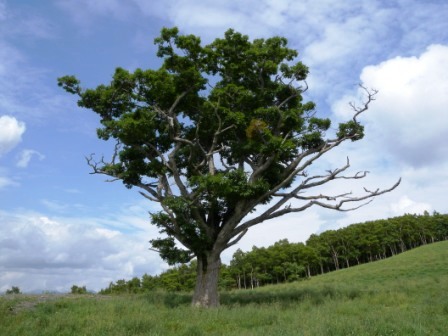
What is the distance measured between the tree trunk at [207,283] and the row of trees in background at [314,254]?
5961 centimetres

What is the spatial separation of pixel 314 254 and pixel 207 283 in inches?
3280

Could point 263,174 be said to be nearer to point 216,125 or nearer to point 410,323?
point 216,125

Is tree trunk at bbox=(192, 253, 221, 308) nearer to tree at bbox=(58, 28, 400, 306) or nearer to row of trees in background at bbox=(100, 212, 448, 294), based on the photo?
tree at bbox=(58, 28, 400, 306)

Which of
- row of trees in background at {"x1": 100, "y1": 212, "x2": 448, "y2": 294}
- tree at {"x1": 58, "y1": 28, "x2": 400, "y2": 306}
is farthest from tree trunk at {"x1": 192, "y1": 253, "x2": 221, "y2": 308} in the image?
row of trees in background at {"x1": 100, "y1": 212, "x2": 448, "y2": 294}

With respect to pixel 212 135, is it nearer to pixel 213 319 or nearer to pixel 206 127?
pixel 206 127

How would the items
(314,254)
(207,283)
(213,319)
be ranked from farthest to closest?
(314,254), (207,283), (213,319)

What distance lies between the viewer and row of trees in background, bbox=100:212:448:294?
289 feet

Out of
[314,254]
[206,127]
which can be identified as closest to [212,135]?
[206,127]

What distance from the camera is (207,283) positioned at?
60.2ft

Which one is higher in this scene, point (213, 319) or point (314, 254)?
point (314, 254)

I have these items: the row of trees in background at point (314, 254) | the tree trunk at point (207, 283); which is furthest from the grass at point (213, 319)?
the row of trees in background at point (314, 254)

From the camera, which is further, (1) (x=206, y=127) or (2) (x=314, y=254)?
(2) (x=314, y=254)

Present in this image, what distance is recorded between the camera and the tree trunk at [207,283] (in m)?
17.9

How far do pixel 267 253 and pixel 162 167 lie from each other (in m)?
78.8
